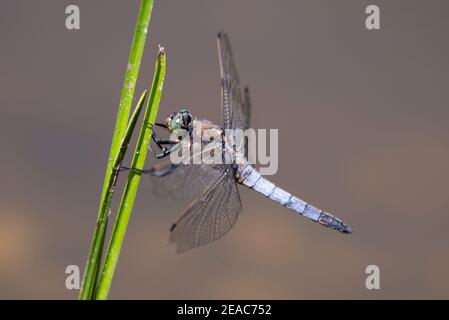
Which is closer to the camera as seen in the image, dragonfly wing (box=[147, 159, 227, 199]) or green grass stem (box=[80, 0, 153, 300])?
green grass stem (box=[80, 0, 153, 300])

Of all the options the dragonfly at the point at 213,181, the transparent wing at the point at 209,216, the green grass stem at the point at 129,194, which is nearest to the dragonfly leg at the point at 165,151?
the dragonfly at the point at 213,181

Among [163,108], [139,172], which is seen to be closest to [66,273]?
[163,108]

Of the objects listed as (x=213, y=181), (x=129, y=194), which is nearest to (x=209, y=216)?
(x=213, y=181)

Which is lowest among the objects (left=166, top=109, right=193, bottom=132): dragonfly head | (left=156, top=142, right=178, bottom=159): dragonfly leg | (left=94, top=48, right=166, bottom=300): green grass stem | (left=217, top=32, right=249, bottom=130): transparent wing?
(left=94, top=48, right=166, bottom=300): green grass stem

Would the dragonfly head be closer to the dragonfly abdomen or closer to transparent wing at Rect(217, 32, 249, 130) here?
transparent wing at Rect(217, 32, 249, 130)

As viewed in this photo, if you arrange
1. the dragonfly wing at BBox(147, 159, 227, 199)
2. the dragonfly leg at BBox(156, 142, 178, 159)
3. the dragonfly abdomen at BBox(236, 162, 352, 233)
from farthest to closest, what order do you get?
the dragonfly abdomen at BBox(236, 162, 352, 233)
the dragonfly leg at BBox(156, 142, 178, 159)
the dragonfly wing at BBox(147, 159, 227, 199)

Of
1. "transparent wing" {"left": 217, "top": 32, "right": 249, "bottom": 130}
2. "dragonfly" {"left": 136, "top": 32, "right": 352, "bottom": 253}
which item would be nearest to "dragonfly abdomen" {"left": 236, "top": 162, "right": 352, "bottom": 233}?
"dragonfly" {"left": 136, "top": 32, "right": 352, "bottom": 253}
